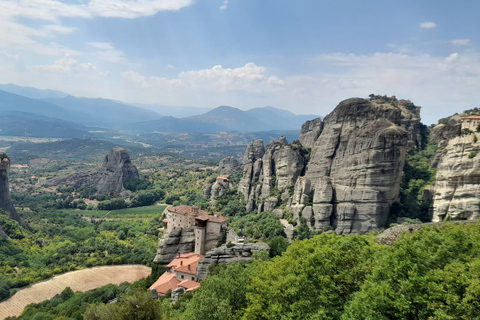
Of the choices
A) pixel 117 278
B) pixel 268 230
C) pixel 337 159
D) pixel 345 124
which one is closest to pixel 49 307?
pixel 117 278

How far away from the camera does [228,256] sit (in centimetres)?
3491

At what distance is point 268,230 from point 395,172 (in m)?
21.7

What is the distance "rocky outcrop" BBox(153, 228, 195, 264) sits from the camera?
4256cm

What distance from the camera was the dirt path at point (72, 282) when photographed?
42.2 m

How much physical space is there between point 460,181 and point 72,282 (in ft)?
175

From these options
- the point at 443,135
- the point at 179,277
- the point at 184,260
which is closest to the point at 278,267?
the point at 179,277

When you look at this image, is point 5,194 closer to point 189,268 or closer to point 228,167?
A: point 189,268

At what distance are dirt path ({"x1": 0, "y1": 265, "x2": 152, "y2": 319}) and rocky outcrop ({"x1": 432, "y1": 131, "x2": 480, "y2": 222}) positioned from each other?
138 ft

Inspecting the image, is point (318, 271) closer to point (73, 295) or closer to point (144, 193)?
point (73, 295)

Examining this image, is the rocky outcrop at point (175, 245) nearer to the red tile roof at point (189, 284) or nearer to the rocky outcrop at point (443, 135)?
the red tile roof at point (189, 284)

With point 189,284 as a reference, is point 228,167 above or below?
above

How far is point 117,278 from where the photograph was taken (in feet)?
166

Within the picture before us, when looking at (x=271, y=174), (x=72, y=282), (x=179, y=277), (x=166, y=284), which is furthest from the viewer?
(x=271, y=174)

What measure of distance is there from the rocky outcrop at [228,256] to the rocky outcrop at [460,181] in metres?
25.3
